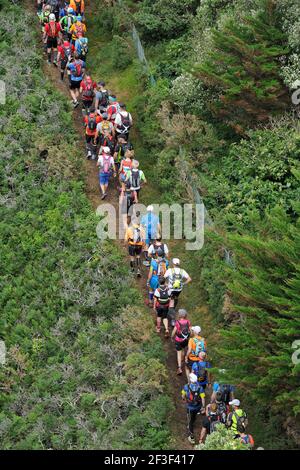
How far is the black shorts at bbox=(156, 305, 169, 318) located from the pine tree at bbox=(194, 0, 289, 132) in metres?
7.10

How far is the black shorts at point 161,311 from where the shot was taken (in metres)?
21.5

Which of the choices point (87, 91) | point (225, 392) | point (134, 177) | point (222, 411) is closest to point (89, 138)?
point (87, 91)

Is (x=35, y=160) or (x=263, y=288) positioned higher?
(x=35, y=160)

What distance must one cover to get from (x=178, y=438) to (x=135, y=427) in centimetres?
121

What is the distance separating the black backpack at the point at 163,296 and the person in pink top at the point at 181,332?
24.0 inches

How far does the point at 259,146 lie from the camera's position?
25.5 meters

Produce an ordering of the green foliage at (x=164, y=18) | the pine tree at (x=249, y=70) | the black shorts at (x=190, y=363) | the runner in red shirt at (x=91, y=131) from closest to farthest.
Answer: the black shorts at (x=190, y=363), the pine tree at (x=249, y=70), the runner in red shirt at (x=91, y=131), the green foliage at (x=164, y=18)

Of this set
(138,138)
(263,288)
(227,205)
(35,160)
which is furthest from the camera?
(138,138)

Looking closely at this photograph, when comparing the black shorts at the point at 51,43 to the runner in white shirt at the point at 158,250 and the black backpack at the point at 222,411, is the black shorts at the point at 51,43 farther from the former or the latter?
the black backpack at the point at 222,411

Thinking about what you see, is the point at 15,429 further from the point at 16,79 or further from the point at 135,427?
the point at 16,79

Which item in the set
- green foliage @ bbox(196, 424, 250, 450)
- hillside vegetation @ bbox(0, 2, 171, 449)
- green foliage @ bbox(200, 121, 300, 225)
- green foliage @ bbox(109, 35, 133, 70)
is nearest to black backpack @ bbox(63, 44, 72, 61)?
hillside vegetation @ bbox(0, 2, 171, 449)

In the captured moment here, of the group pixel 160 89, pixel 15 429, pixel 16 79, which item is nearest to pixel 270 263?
pixel 15 429

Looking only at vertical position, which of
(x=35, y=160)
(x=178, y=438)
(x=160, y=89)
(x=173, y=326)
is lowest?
(x=178, y=438)

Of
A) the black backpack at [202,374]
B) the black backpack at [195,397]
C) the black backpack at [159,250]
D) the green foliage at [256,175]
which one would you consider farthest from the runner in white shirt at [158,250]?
the black backpack at [195,397]
